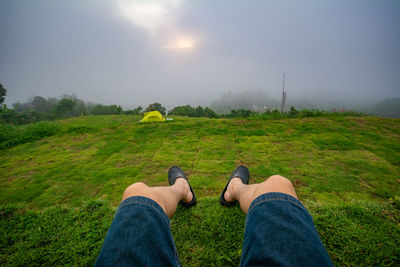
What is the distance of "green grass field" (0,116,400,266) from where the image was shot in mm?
1102

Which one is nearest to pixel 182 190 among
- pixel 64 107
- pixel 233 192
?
pixel 233 192

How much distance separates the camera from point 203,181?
199cm

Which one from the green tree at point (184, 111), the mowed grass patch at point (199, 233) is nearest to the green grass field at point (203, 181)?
the mowed grass patch at point (199, 233)

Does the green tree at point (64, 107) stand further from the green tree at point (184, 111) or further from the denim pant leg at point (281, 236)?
the denim pant leg at point (281, 236)

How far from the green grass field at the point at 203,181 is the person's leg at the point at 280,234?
0.43 metres

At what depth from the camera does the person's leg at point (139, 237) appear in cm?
66

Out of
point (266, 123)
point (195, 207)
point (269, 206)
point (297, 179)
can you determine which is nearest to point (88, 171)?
point (195, 207)

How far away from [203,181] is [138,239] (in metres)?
1.33

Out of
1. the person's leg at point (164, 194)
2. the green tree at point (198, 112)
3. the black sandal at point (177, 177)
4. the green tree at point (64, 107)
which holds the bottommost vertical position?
the black sandal at point (177, 177)

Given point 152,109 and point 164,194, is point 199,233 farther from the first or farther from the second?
point 152,109

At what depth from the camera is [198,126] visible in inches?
176

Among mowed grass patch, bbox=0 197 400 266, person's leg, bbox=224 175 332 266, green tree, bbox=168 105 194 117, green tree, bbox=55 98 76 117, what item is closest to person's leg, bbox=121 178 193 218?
mowed grass patch, bbox=0 197 400 266

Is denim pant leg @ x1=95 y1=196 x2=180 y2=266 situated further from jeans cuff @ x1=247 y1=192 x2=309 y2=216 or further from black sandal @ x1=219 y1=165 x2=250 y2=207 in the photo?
black sandal @ x1=219 y1=165 x2=250 y2=207

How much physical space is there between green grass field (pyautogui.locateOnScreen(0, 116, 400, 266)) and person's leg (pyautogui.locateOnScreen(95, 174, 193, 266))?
41cm
